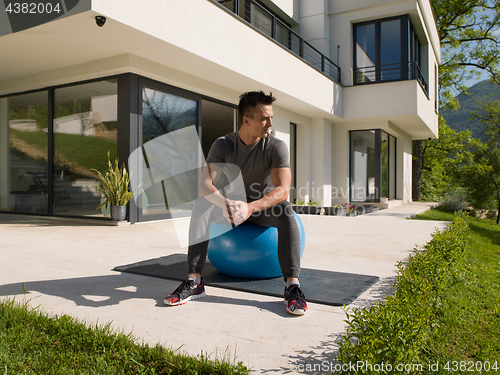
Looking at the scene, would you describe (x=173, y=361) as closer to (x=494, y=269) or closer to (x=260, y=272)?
(x=260, y=272)

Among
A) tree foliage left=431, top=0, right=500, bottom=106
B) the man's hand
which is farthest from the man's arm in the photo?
tree foliage left=431, top=0, right=500, bottom=106

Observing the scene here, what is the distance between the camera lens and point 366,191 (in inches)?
562

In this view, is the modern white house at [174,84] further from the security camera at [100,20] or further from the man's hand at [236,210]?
the man's hand at [236,210]

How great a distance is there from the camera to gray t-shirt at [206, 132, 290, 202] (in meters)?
2.79

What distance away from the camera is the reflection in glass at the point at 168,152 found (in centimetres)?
734

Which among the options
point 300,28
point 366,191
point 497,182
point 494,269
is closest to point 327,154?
Result: point 366,191

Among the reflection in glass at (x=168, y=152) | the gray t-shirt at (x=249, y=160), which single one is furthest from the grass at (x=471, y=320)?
the reflection in glass at (x=168, y=152)

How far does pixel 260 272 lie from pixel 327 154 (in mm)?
10842

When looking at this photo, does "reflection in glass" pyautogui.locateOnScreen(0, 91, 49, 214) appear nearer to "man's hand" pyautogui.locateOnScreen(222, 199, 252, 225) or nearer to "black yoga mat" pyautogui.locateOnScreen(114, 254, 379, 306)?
"black yoga mat" pyautogui.locateOnScreen(114, 254, 379, 306)

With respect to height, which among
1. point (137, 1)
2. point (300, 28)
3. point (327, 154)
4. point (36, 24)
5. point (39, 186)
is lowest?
point (39, 186)

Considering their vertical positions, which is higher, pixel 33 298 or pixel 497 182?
pixel 497 182

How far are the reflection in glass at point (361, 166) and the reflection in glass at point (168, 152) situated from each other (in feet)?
24.4

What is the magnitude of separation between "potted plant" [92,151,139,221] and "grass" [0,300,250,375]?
4.82m

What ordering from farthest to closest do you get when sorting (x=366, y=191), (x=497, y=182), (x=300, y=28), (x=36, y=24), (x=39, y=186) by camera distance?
1. (x=497, y=182)
2. (x=366, y=191)
3. (x=300, y=28)
4. (x=39, y=186)
5. (x=36, y=24)
